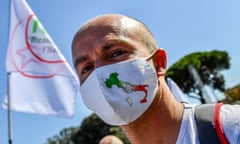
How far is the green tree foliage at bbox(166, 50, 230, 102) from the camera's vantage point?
1758 inches

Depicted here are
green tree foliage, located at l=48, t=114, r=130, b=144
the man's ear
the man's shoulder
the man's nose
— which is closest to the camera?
the man's shoulder

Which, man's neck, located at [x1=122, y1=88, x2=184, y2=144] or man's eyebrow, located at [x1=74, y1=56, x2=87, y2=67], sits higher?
→ man's eyebrow, located at [x1=74, y1=56, x2=87, y2=67]

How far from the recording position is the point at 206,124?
4.58 feet

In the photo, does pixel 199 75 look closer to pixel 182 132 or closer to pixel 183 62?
pixel 183 62

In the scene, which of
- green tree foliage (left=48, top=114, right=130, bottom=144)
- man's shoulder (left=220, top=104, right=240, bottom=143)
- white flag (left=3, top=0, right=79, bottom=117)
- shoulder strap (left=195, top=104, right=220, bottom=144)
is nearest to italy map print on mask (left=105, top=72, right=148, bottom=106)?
shoulder strap (left=195, top=104, right=220, bottom=144)

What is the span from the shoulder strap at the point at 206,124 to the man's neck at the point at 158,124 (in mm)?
108

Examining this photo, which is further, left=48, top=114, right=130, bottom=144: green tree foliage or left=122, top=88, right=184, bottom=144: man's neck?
left=48, top=114, right=130, bottom=144: green tree foliage

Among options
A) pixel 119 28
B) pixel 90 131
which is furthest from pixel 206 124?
pixel 90 131

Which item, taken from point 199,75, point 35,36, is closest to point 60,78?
point 35,36

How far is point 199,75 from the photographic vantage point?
45719mm

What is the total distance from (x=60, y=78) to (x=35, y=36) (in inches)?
37.7

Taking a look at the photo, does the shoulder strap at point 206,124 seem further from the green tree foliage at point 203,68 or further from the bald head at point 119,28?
the green tree foliage at point 203,68

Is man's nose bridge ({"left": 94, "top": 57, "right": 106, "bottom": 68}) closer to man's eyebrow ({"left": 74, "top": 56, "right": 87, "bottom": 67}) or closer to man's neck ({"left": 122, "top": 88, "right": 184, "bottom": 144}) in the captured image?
man's eyebrow ({"left": 74, "top": 56, "right": 87, "bottom": 67})

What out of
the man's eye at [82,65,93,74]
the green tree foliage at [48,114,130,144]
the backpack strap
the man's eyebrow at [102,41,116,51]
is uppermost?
the man's eyebrow at [102,41,116,51]
